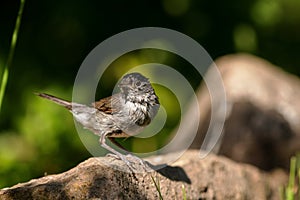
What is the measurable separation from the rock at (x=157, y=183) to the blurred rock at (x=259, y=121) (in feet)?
3.54

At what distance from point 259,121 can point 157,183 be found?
9.46 feet

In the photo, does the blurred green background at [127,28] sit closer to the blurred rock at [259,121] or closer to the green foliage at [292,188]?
the blurred rock at [259,121]

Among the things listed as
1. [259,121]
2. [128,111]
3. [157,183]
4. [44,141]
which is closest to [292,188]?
[157,183]

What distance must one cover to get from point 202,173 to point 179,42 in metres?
4.05

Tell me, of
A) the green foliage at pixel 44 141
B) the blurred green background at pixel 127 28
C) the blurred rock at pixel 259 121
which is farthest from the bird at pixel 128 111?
the blurred green background at pixel 127 28

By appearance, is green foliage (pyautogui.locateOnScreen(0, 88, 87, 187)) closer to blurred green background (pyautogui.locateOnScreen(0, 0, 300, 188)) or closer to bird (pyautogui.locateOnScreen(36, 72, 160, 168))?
blurred green background (pyautogui.locateOnScreen(0, 0, 300, 188))

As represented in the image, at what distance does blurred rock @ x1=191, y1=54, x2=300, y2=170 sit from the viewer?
6770 millimetres

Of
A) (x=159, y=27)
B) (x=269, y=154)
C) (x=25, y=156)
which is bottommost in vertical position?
(x=25, y=156)

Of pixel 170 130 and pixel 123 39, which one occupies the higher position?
pixel 123 39

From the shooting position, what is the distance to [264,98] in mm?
7137

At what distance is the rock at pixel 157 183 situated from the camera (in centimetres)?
379

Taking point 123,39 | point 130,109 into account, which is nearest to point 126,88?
point 130,109

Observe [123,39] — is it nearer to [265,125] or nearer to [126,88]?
[265,125]

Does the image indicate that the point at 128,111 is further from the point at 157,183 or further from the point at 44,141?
the point at 44,141
